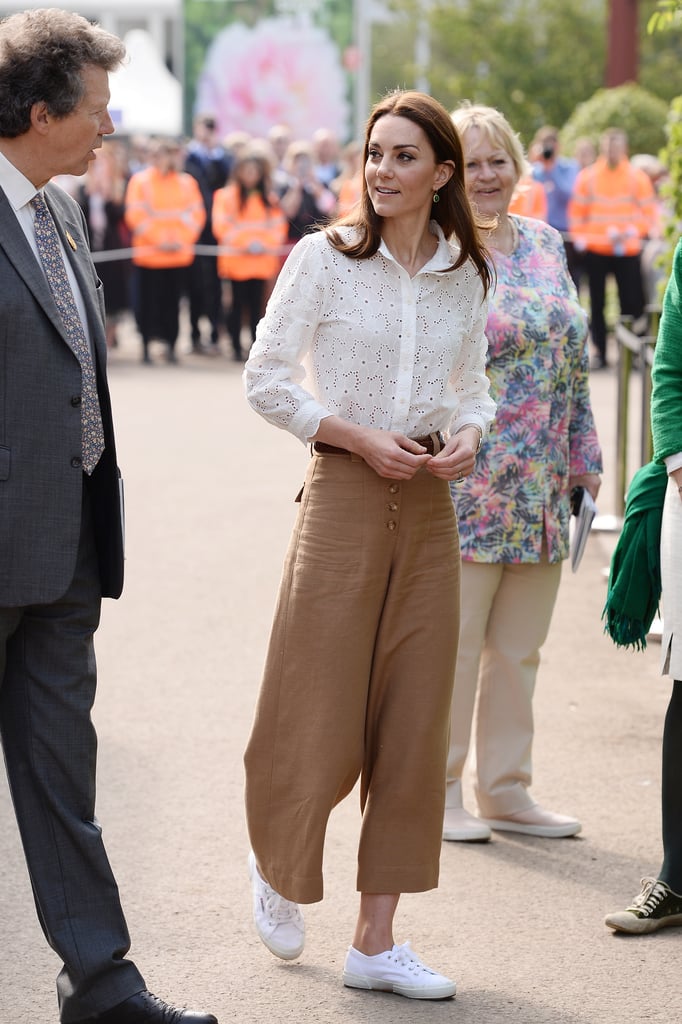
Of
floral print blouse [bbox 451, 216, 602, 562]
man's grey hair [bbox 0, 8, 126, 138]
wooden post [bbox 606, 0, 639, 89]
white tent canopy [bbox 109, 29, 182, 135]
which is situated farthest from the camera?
wooden post [bbox 606, 0, 639, 89]

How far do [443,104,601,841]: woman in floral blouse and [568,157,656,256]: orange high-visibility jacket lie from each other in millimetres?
12338

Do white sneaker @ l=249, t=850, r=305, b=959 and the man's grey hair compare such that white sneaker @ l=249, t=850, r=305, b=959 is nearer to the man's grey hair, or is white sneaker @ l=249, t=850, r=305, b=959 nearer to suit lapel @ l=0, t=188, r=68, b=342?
suit lapel @ l=0, t=188, r=68, b=342

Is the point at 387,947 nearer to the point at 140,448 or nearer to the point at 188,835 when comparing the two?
the point at 188,835

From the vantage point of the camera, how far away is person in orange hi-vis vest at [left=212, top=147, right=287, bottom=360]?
1750 cm

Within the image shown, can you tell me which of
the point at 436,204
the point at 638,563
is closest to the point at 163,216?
the point at 638,563

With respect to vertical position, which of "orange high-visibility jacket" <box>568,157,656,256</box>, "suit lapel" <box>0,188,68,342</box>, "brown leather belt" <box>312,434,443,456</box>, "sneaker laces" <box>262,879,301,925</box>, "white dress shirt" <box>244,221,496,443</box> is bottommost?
"sneaker laces" <box>262,879,301,925</box>

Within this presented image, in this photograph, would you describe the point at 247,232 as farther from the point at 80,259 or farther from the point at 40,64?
the point at 40,64

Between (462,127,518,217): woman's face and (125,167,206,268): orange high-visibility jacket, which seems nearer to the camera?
(462,127,518,217): woman's face

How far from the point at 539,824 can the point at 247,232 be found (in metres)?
13.3

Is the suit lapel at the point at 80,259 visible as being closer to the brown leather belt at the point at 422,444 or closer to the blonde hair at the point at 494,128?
the brown leather belt at the point at 422,444

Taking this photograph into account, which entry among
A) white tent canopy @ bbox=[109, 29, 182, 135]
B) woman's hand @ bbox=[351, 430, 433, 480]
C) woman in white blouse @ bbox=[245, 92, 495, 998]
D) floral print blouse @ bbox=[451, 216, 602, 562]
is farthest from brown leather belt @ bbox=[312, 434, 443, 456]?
white tent canopy @ bbox=[109, 29, 182, 135]

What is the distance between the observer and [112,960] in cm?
365

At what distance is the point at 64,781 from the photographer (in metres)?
3.65

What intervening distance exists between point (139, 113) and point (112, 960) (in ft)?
71.0
